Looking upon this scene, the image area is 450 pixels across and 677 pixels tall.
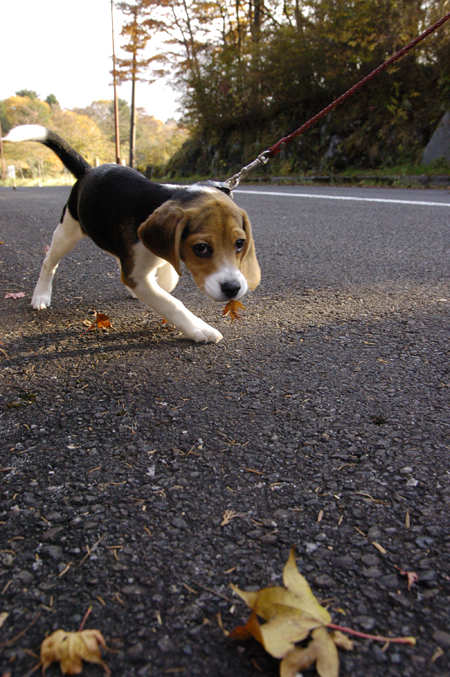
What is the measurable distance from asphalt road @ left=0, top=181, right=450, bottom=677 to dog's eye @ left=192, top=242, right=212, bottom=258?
49cm

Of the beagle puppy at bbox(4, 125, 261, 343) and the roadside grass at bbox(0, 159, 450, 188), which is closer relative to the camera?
the beagle puppy at bbox(4, 125, 261, 343)

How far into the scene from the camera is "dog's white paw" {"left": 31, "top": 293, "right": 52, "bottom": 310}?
10.2 ft

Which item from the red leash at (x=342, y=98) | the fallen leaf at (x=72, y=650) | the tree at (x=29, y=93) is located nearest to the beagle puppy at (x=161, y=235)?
the red leash at (x=342, y=98)

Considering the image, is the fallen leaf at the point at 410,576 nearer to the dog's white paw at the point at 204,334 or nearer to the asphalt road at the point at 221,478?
the asphalt road at the point at 221,478

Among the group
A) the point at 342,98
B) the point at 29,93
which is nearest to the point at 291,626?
the point at 342,98

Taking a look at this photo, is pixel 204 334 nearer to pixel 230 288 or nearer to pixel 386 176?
pixel 230 288

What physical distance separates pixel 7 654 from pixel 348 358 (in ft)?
5.79

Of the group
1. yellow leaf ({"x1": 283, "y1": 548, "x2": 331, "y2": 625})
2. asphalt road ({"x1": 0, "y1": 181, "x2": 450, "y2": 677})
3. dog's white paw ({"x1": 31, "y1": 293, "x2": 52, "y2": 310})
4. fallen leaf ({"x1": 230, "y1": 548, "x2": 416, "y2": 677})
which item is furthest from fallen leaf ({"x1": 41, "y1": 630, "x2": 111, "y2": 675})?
dog's white paw ({"x1": 31, "y1": 293, "x2": 52, "y2": 310})

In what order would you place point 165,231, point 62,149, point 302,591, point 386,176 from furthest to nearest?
point 386,176, point 62,149, point 165,231, point 302,591

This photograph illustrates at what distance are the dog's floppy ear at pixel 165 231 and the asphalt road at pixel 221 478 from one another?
0.50 m

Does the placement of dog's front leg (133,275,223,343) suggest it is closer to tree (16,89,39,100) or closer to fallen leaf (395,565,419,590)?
fallen leaf (395,565,419,590)

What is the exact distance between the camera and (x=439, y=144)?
12.6 m

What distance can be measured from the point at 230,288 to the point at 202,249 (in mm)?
238

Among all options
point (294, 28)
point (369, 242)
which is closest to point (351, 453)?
point (369, 242)
